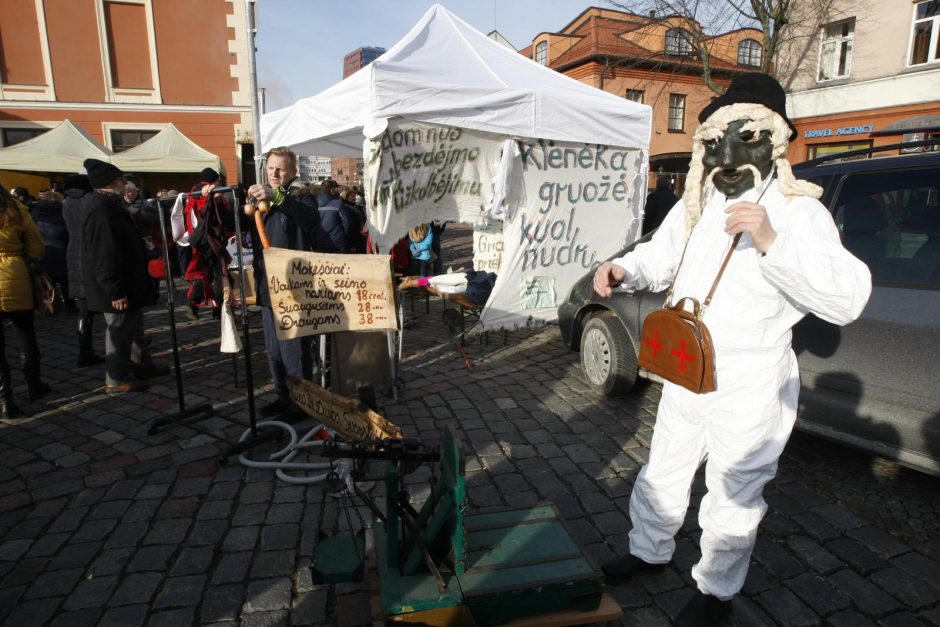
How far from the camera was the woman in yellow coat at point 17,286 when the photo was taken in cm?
441

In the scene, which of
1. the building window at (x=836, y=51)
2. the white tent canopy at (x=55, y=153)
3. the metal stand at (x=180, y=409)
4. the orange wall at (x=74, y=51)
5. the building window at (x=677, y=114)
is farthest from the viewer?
the building window at (x=677, y=114)

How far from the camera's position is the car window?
297 centimetres

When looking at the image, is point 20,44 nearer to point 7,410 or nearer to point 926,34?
point 7,410

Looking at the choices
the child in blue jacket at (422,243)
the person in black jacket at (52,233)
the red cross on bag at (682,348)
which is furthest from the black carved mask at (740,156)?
the person in black jacket at (52,233)

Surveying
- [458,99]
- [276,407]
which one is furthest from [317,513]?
[458,99]

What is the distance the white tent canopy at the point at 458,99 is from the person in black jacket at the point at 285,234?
0.74 meters

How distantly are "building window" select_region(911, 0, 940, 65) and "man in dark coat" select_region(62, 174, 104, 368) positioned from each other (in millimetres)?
22240

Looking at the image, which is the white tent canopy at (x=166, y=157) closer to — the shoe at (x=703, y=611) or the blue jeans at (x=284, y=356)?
the blue jeans at (x=284, y=356)

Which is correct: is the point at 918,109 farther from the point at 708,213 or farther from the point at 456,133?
the point at 708,213

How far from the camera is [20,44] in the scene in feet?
55.8

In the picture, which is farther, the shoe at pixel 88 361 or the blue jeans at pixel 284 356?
the shoe at pixel 88 361

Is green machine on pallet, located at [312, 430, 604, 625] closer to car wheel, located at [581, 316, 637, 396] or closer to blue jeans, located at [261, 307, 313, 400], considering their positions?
blue jeans, located at [261, 307, 313, 400]

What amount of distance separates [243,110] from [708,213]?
19.9m

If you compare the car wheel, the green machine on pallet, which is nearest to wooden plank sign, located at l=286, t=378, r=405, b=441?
the green machine on pallet
